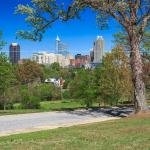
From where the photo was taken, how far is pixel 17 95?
40.2 meters

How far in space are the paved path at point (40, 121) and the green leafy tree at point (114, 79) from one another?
40.5 ft

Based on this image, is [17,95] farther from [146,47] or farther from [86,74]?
[146,47]

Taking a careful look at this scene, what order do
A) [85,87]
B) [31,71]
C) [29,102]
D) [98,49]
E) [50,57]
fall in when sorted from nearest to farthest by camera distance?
[29,102]
[85,87]
[98,49]
[50,57]
[31,71]

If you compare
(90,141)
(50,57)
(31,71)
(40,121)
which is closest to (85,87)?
(50,57)

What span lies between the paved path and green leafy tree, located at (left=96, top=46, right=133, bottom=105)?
1234 cm

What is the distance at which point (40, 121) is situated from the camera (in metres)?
22.4

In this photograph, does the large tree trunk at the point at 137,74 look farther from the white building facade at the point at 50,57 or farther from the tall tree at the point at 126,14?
the white building facade at the point at 50,57

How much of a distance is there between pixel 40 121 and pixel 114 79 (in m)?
18.7

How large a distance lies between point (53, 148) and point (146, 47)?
3157 cm

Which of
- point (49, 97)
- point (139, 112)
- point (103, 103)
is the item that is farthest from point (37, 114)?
point (49, 97)

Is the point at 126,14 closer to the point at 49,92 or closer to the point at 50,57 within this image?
the point at 50,57

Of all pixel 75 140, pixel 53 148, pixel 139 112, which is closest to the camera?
pixel 53 148

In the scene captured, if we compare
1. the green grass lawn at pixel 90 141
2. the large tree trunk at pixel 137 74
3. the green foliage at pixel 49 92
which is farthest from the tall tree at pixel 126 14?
the green foliage at pixel 49 92

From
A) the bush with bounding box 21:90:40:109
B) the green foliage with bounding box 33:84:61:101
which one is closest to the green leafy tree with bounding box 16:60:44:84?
the green foliage with bounding box 33:84:61:101
